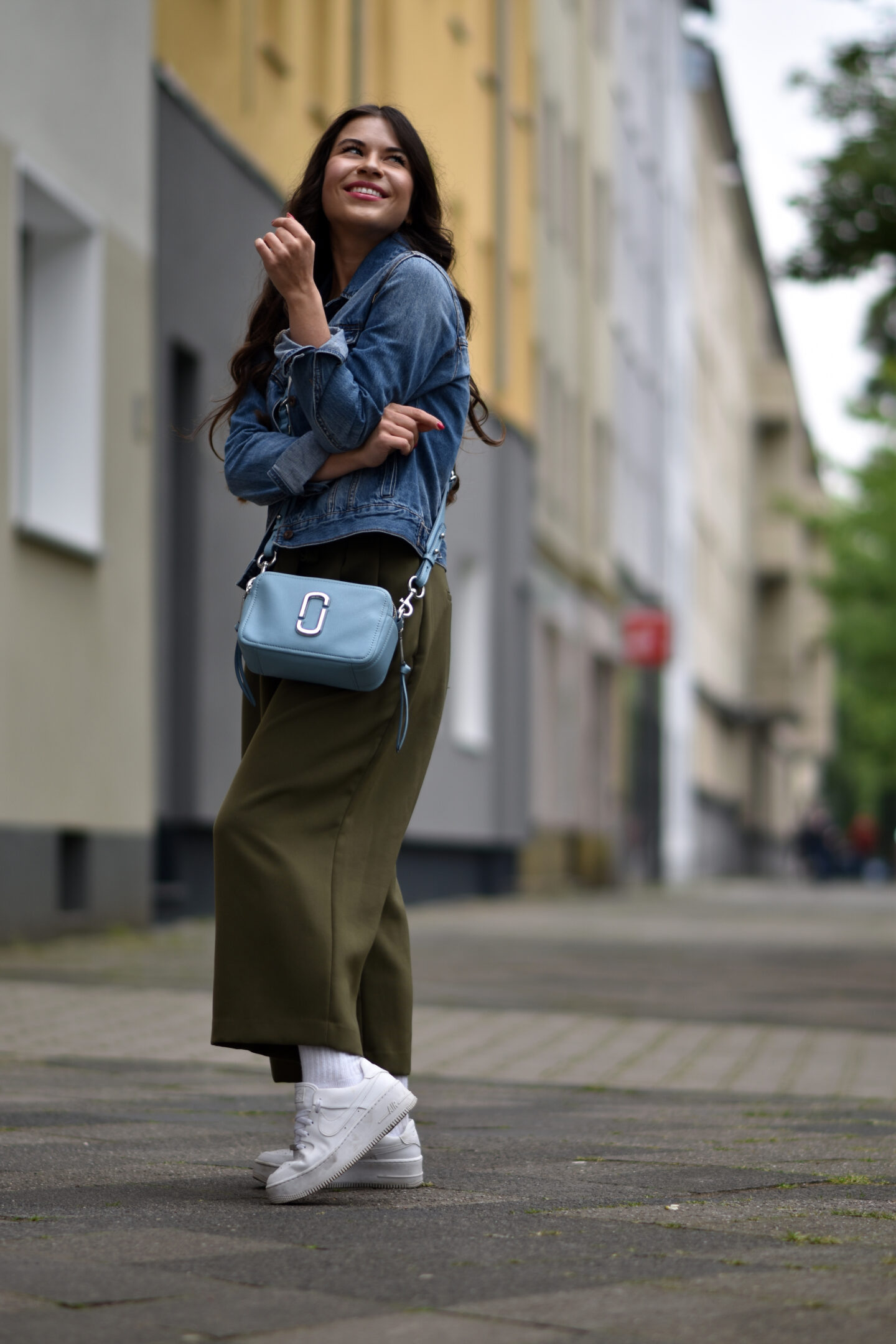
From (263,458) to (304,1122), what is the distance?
124 centimetres

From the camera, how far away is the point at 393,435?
4.02 m

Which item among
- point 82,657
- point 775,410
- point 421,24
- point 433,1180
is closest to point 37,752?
point 82,657

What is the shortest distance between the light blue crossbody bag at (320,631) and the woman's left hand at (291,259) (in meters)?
0.52

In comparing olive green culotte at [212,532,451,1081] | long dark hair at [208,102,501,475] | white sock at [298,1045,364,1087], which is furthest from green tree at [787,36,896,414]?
white sock at [298,1045,364,1087]

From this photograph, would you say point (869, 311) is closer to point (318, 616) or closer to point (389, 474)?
point (389, 474)

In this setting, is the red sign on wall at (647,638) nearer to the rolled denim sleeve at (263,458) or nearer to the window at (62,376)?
the window at (62,376)

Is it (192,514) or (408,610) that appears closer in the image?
(408,610)

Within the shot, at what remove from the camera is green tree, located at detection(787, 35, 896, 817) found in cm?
1530

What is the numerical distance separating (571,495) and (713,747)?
72.4 feet

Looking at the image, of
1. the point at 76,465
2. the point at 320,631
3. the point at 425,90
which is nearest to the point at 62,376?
the point at 76,465

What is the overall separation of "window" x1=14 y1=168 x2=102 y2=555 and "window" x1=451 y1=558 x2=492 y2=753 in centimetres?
1029

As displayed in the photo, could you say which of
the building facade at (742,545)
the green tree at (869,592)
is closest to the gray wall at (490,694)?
the building facade at (742,545)

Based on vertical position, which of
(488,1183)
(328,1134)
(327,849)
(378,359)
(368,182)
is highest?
(368,182)

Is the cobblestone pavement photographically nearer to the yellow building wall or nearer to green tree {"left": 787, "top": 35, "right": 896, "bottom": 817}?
the yellow building wall
